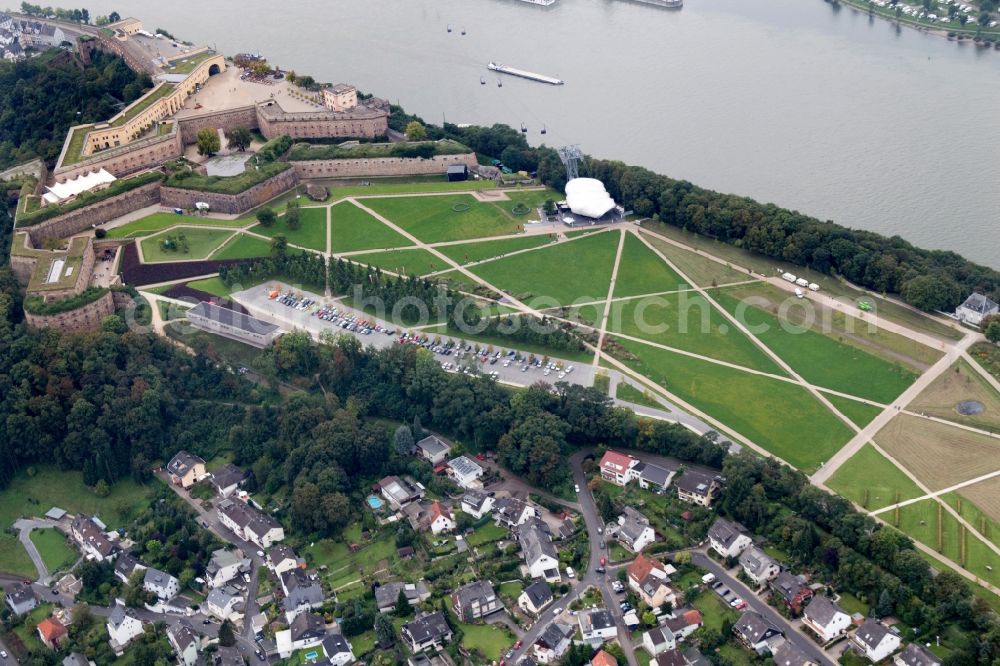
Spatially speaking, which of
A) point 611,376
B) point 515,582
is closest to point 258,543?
point 515,582

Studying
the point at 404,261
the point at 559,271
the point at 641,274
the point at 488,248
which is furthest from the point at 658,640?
the point at 404,261

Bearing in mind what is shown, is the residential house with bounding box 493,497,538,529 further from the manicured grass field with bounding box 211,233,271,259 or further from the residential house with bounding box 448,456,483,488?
the manicured grass field with bounding box 211,233,271,259

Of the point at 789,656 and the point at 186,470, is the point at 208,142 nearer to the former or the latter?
the point at 186,470

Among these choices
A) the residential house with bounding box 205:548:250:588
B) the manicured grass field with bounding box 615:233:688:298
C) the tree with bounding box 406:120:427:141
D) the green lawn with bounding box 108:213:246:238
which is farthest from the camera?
the tree with bounding box 406:120:427:141

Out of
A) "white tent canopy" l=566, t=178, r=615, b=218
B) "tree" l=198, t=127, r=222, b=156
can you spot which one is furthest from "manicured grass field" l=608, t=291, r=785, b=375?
"tree" l=198, t=127, r=222, b=156

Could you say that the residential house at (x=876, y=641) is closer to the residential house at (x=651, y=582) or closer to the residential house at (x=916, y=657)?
the residential house at (x=916, y=657)

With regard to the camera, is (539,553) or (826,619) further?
(539,553)
